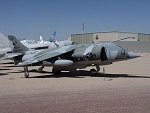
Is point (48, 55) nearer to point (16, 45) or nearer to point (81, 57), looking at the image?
point (81, 57)

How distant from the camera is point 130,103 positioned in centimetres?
799

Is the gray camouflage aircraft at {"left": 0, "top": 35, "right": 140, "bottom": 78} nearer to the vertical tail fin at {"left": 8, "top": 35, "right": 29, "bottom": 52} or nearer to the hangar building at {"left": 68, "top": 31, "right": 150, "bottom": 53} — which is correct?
the vertical tail fin at {"left": 8, "top": 35, "right": 29, "bottom": 52}

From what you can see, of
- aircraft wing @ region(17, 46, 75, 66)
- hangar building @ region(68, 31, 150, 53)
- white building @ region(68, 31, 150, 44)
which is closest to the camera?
aircraft wing @ region(17, 46, 75, 66)

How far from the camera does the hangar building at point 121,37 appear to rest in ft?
Answer: 205

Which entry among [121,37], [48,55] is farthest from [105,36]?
[48,55]

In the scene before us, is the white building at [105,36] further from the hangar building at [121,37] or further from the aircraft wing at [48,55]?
the aircraft wing at [48,55]

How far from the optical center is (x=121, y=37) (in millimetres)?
72062

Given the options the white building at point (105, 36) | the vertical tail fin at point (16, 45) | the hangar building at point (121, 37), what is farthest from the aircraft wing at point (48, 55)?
the white building at point (105, 36)

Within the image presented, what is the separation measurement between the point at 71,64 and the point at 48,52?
2.47 metres

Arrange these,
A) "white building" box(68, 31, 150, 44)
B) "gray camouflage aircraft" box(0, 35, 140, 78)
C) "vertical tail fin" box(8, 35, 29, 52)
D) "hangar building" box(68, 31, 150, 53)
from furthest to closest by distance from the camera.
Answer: "white building" box(68, 31, 150, 44) → "hangar building" box(68, 31, 150, 53) → "vertical tail fin" box(8, 35, 29, 52) → "gray camouflage aircraft" box(0, 35, 140, 78)

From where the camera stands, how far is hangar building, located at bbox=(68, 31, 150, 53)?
62.5 m

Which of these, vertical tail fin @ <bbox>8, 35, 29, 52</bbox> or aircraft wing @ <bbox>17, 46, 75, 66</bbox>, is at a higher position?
vertical tail fin @ <bbox>8, 35, 29, 52</bbox>

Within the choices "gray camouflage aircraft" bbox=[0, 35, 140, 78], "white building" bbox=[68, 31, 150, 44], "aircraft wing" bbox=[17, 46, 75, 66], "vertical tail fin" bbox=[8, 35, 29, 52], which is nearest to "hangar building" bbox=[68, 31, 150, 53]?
"white building" bbox=[68, 31, 150, 44]

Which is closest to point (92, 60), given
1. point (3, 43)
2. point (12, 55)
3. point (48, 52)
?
point (48, 52)
